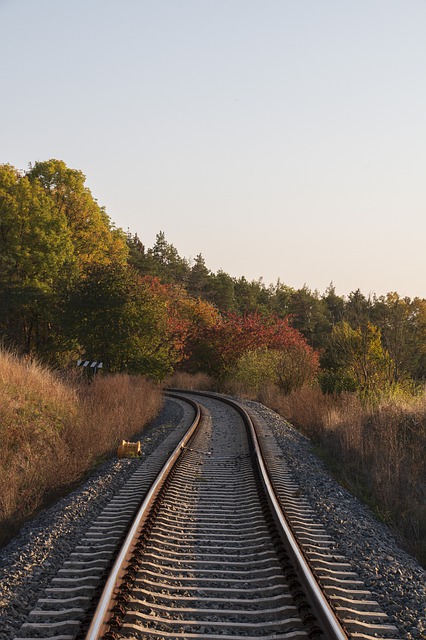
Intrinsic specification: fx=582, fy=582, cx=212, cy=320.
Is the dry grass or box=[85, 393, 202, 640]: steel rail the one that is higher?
box=[85, 393, 202, 640]: steel rail

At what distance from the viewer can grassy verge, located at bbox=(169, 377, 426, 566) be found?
7.87 meters

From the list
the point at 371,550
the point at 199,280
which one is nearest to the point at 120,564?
the point at 371,550

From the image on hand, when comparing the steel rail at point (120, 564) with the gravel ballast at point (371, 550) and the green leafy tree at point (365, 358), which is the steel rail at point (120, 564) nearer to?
the gravel ballast at point (371, 550)

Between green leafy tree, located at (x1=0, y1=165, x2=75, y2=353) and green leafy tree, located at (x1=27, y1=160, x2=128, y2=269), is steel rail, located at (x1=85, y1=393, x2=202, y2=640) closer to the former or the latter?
green leafy tree, located at (x1=0, y1=165, x2=75, y2=353)

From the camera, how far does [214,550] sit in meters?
6.11

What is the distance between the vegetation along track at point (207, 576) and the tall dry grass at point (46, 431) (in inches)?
52.0

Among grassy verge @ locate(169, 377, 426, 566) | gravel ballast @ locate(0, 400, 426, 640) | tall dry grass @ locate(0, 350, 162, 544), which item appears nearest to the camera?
gravel ballast @ locate(0, 400, 426, 640)

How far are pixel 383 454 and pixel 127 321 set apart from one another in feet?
54.5

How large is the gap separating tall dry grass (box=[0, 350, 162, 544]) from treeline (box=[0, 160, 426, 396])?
6786mm

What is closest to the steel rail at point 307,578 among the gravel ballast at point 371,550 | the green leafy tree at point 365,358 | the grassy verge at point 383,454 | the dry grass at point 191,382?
the gravel ballast at point 371,550

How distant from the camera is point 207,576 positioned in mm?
5348

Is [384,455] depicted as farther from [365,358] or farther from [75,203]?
[75,203]

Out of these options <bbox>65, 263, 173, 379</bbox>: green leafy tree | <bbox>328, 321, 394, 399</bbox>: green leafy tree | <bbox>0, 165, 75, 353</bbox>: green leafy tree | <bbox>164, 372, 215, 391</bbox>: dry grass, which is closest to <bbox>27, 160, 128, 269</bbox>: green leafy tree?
<bbox>0, 165, 75, 353</bbox>: green leafy tree

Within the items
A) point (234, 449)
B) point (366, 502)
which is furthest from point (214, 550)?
point (234, 449)
